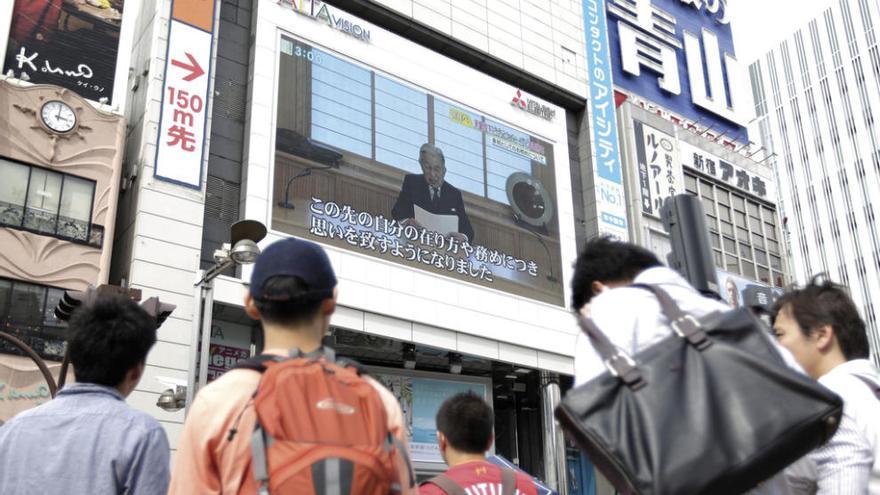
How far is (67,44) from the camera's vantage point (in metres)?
16.6

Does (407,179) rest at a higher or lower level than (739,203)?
A: lower

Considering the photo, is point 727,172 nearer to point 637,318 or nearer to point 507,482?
point 507,482

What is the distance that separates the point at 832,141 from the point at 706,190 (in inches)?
1505

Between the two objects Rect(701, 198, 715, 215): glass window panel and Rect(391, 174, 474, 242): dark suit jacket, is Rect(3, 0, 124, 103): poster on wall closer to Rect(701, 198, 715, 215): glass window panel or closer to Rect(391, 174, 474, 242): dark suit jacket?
Rect(391, 174, 474, 242): dark suit jacket

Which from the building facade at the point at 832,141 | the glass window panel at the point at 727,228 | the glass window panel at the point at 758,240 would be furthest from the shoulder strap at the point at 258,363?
the building facade at the point at 832,141

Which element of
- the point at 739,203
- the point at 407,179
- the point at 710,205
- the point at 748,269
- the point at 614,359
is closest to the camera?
the point at 614,359

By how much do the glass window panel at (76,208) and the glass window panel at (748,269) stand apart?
18.8 meters

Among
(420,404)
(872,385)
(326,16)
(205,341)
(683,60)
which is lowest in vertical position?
(872,385)

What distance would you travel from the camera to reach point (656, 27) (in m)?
28.5

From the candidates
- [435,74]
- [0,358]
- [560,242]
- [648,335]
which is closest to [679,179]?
[560,242]

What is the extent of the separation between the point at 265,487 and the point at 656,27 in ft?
94.8

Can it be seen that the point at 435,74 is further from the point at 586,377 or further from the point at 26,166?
the point at 586,377

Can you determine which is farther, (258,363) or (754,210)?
(754,210)

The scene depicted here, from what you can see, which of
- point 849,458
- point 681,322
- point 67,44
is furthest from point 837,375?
point 67,44
